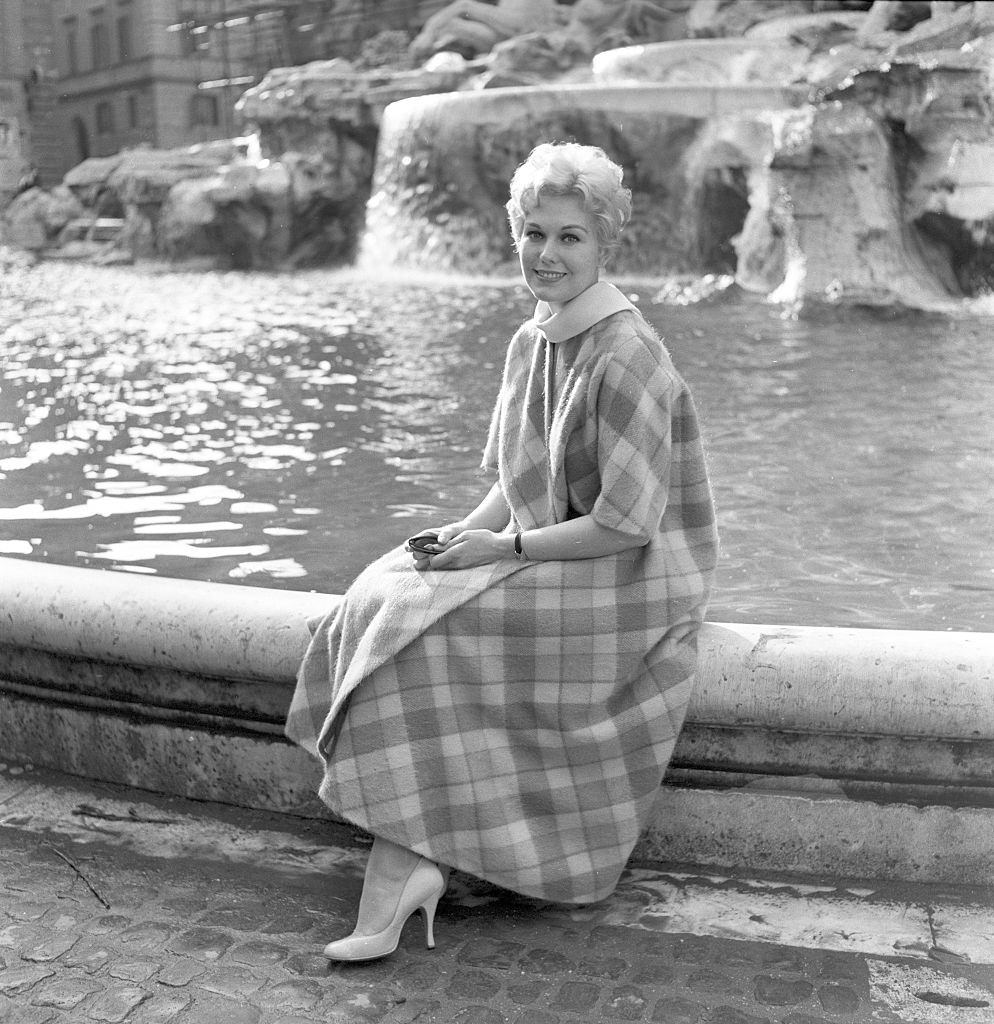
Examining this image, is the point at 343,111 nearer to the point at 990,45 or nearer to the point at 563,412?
the point at 990,45

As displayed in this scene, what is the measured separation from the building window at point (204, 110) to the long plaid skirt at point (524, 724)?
50.6 metres

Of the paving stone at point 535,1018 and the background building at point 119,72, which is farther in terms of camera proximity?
the background building at point 119,72

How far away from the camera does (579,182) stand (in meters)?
2.64

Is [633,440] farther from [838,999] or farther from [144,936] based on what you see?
[144,936]

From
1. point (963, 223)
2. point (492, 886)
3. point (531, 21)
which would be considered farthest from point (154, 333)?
point (531, 21)

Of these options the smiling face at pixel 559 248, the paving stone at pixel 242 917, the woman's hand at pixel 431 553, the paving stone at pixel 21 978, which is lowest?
the paving stone at pixel 242 917

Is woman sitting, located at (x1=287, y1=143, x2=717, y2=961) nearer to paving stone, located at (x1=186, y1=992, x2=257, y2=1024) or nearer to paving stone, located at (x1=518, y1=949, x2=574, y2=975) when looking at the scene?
paving stone, located at (x1=518, y1=949, x2=574, y2=975)

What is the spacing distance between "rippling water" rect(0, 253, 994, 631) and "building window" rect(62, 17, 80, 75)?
52.5 metres

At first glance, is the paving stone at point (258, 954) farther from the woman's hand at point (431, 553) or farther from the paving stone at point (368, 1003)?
the woman's hand at point (431, 553)

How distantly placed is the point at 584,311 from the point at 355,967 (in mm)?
1202

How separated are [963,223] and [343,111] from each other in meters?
10.4

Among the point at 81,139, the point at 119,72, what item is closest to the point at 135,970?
the point at 119,72

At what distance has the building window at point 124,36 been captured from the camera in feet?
188

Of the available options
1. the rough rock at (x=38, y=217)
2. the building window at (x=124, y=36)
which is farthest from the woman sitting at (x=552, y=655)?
the building window at (x=124, y=36)
